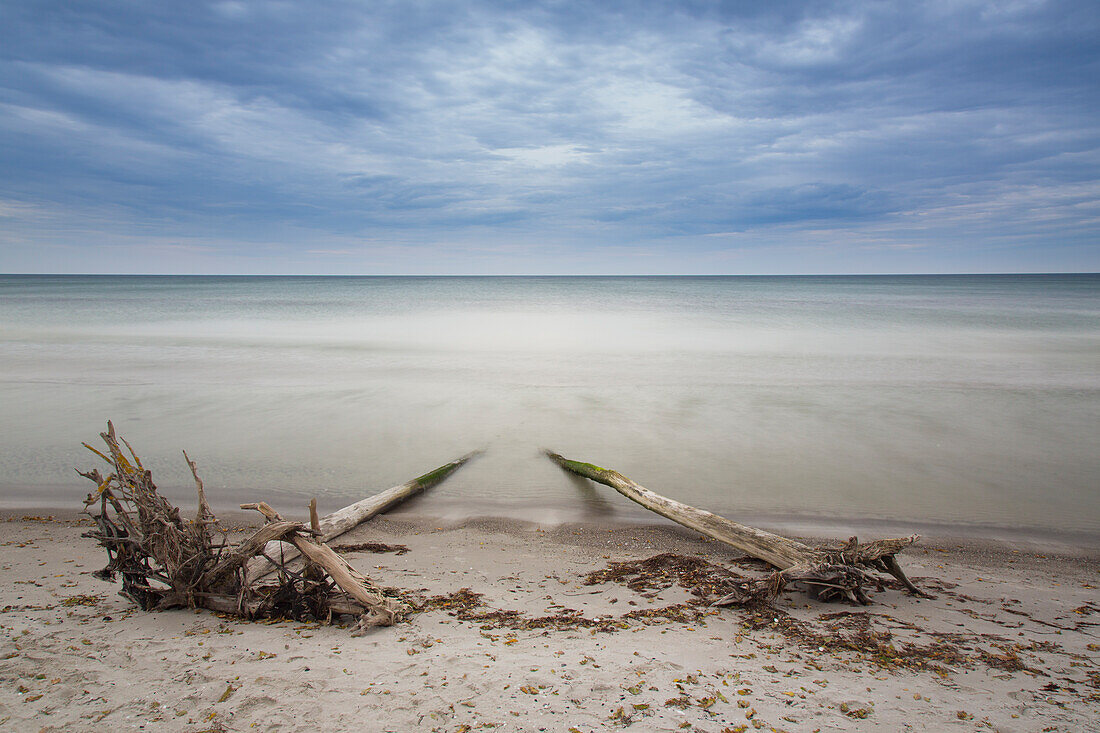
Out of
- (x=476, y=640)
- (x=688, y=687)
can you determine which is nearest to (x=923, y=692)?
(x=688, y=687)

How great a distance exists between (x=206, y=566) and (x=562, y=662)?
265 cm

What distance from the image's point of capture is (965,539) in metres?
6.57

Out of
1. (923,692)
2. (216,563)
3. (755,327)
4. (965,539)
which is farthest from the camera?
(755,327)

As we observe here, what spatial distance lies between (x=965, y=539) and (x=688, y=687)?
4.89m

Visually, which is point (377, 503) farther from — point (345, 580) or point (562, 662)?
point (562, 662)

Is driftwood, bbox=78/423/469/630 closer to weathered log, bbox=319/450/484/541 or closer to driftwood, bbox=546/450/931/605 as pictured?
weathered log, bbox=319/450/484/541

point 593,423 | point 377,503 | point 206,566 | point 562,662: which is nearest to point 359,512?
point 377,503

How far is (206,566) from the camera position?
436 cm

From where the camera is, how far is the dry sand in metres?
3.11

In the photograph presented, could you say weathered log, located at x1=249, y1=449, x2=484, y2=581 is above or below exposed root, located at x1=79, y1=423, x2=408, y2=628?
below

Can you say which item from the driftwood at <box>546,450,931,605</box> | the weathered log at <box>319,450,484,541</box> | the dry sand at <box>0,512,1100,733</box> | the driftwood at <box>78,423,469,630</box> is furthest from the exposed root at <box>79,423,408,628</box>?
the driftwood at <box>546,450,931,605</box>

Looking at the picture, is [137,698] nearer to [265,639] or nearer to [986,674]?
[265,639]

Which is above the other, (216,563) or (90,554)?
(216,563)

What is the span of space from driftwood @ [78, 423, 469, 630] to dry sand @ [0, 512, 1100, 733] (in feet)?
0.43
